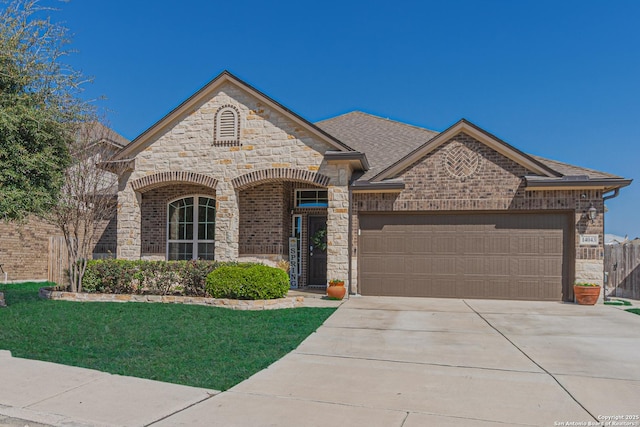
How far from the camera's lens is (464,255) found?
12391 mm

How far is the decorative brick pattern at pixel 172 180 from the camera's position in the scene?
509 inches

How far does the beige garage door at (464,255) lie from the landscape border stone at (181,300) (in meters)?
2.96

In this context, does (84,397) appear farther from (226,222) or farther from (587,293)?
(587,293)

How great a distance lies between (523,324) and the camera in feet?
28.7

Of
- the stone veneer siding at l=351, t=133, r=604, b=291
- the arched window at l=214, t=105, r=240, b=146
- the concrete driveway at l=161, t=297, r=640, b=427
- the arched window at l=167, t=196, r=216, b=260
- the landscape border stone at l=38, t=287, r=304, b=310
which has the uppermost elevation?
the arched window at l=214, t=105, r=240, b=146

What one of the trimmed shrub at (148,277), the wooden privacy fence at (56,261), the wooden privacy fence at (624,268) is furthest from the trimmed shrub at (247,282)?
the wooden privacy fence at (624,268)

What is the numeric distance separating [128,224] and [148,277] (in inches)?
109

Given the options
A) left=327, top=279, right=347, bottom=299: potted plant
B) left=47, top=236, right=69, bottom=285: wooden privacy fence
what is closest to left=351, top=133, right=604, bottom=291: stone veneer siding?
left=327, top=279, right=347, bottom=299: potted plant

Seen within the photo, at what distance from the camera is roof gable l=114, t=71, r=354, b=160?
12.2 m

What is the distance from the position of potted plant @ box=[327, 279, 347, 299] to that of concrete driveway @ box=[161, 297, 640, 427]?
258 cm

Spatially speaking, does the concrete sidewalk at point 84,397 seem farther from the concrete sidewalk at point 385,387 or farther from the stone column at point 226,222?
the stone column at point 226,222

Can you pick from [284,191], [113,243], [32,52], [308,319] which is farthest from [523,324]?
[113,243]

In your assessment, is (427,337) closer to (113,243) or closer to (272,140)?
(272,140)

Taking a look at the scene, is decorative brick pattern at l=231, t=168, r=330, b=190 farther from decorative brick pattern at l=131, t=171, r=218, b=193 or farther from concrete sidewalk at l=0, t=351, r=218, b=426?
concrete sidewalk at l=0, t=351, r=218, b=426
